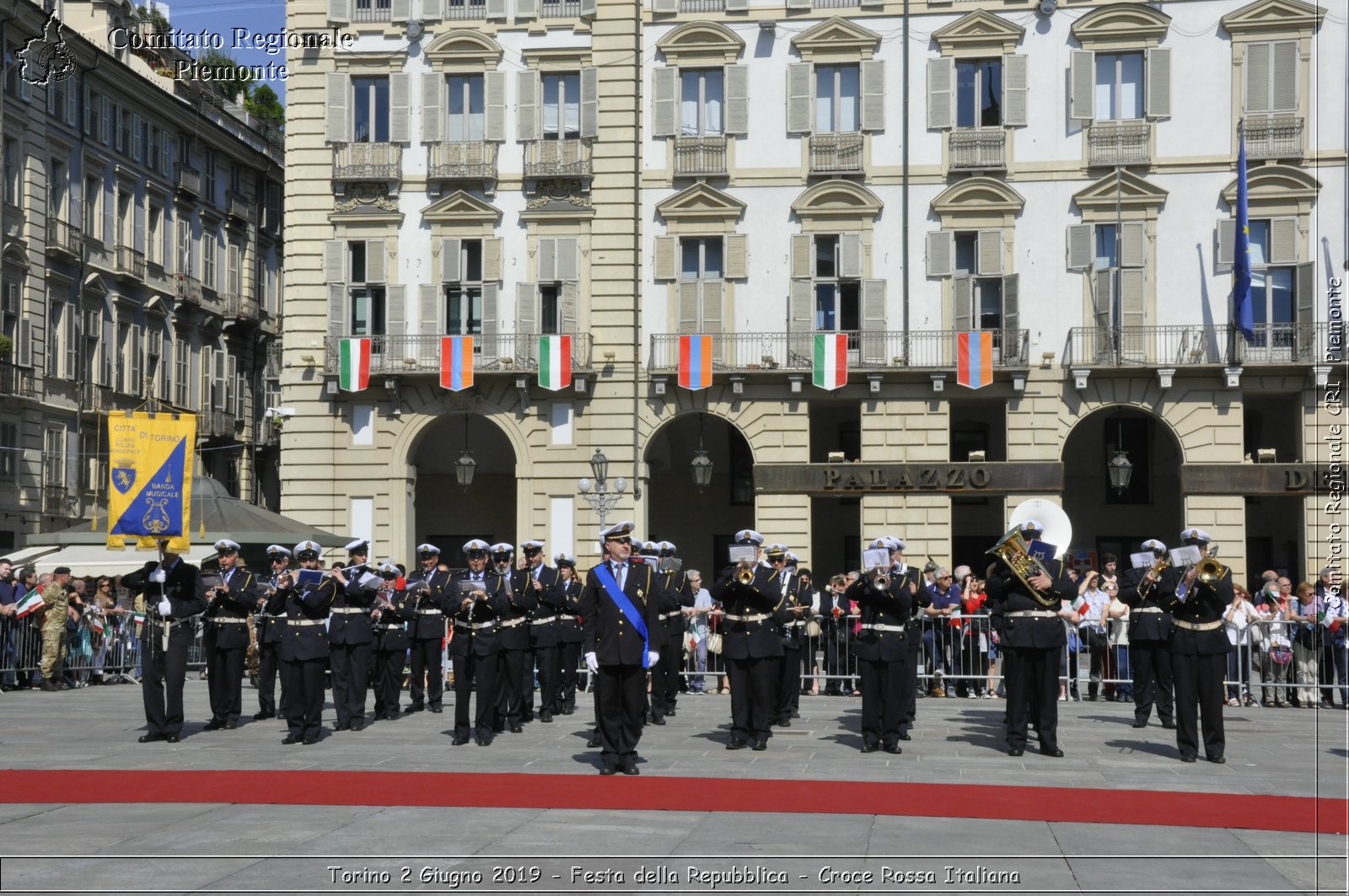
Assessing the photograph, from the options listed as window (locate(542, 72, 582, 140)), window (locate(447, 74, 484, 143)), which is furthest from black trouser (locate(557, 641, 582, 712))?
window (locate(447, 74, 484, 143))

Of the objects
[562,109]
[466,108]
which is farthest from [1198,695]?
[466,108]

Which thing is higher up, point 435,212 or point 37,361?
point 435,212

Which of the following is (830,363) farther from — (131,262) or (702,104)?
(131,262)

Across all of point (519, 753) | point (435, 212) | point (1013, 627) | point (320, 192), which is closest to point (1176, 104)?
point (435, 212)

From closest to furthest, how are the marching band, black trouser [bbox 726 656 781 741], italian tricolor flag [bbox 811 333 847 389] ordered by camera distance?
the marching band
black trouser [bbox 726 656 781 741]
italian tricolor flag [bbox 811 333 847 389]

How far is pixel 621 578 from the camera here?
47.7 ft

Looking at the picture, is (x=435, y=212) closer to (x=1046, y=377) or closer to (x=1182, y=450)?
(x=1046, y=377)

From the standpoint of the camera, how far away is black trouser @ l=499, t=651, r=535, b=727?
17.9 metres

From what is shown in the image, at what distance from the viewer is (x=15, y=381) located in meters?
42.2

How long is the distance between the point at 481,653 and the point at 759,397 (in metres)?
19.5

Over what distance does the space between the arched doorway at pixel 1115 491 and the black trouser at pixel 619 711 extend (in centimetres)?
2651

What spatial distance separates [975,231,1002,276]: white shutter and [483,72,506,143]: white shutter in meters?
10.8

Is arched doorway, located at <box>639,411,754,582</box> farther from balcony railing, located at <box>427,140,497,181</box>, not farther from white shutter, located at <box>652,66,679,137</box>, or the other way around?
balcony railing, located at <box>427,140,497,181</box>

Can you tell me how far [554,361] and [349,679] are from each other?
59.1 feet
